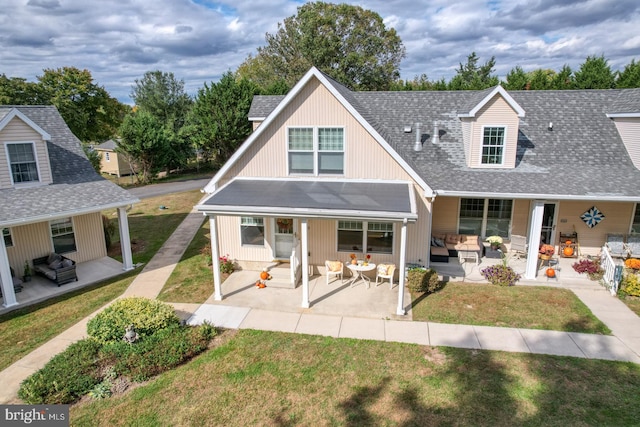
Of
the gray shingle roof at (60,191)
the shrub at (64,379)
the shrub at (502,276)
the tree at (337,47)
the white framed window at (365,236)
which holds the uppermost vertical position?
the tree at (337,47)

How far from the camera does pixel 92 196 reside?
593 inches

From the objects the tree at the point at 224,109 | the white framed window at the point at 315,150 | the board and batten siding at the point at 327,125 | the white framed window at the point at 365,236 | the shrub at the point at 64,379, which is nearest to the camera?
the shrub at the point at 64,379

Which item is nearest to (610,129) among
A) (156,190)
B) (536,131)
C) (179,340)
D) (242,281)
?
(536,131)

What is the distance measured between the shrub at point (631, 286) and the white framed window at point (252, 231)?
12.7m

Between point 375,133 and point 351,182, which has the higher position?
point 375,133

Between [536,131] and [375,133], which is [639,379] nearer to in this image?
[375,133]

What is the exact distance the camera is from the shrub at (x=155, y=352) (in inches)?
357

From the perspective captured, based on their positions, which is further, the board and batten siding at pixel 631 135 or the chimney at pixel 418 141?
the chimney at pixel 418 141

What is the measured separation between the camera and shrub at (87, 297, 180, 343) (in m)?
9.91

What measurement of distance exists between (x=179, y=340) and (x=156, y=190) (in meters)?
27.6

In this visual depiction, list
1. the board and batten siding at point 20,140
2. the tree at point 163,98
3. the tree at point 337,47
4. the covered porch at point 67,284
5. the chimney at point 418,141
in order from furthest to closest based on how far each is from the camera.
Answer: the tree at point 163,98, the tree at point 337,47, the chimney at point 418,141, the board and batten siding at point 20,140, the covered porch at point 67,284

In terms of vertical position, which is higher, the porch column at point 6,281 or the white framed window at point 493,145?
the white framed window at point 493,145

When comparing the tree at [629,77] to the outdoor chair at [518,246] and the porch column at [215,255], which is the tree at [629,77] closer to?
the outdoor chair at [518,246]

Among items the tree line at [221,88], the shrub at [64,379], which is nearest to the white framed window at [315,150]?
the shrub at [64,379]
